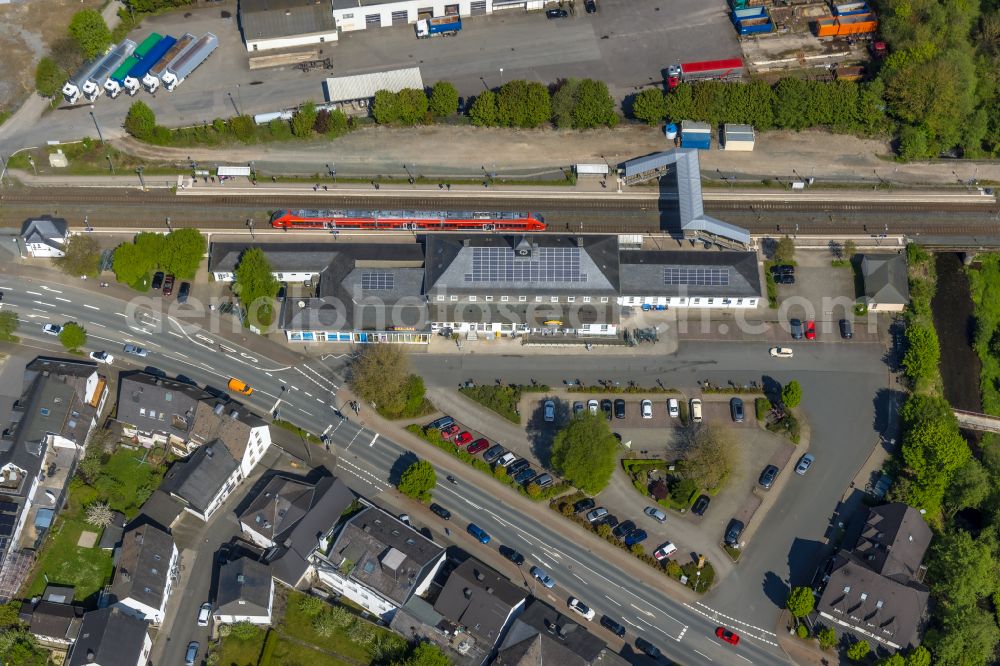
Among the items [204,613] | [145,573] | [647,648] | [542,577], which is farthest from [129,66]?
[647,648]

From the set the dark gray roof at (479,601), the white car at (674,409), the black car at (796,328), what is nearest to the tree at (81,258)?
the dark gray roof at (479,601)

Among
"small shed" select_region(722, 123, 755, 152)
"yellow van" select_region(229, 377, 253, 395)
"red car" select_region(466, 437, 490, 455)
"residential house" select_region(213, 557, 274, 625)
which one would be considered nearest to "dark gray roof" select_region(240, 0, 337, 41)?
"yellow van" select_region(229, 377, 253, 395)

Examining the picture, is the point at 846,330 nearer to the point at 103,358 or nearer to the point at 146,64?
the point at 103,358

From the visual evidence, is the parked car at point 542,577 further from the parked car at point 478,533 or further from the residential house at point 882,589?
the residential house at point 882,589

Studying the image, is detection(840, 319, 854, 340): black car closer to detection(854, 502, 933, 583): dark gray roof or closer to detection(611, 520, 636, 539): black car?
detection(854, 502, 933, 583): dark gray roof

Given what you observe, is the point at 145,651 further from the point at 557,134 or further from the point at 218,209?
the point at 557,134

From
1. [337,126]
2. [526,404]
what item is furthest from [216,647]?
[337,126]
